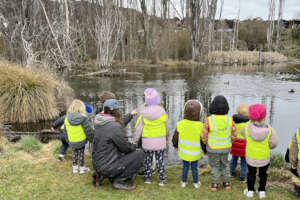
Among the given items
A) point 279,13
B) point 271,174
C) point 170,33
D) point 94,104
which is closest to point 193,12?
point 170,33

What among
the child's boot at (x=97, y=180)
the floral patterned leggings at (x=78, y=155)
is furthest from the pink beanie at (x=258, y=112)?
the floral patterned leggings at (x=78, y=155)

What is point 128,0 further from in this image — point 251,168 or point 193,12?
point 251,168

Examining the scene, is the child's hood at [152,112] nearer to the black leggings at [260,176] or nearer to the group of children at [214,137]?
the group of children at [214,137]

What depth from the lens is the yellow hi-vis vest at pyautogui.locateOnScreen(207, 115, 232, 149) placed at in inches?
151

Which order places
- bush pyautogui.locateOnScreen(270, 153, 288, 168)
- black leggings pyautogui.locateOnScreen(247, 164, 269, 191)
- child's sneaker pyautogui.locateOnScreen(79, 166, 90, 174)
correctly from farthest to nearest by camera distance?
bush pyautogui.locateOnScreen(270, 153, 288, 168), child's sneaker pyautogui.locateOnScreen(79, 166, 90, 174), black leggings pyautogui.locateOnScreen(247, 164, 269, 191)

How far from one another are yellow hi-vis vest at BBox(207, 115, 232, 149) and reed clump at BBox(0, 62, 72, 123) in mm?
6472

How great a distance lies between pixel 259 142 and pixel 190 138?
98 cm

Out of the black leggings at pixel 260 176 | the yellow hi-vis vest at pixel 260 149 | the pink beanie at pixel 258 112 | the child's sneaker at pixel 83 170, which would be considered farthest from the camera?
the child's sneaker at pixel 83 170

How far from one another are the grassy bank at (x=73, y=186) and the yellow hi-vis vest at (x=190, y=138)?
0.55 meters

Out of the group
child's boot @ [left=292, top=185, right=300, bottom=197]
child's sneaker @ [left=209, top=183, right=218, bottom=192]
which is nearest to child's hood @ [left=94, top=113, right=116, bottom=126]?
child's sneaker @ [left=209, top=183, right=218, bottom=192]

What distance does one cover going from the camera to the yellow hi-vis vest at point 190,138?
3.96 m

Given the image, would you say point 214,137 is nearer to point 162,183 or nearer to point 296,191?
point 162,183

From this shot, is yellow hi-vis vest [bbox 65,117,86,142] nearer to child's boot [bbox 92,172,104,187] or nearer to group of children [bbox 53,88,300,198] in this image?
group of children [bbox 53,88,300,198]

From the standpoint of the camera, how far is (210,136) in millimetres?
3889
